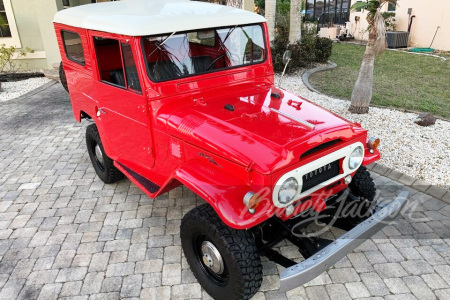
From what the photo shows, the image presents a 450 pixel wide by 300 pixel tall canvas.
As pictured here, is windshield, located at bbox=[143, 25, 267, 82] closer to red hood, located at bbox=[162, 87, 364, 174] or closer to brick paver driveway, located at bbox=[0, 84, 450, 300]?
red hood, located at bbox=[162, 87, 364, 174]

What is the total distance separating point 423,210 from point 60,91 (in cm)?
895

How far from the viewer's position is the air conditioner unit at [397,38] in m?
14.6

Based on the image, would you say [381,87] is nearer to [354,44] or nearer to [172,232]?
[172,232]

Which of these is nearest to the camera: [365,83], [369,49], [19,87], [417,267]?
[417,267]

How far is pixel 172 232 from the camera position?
382cm

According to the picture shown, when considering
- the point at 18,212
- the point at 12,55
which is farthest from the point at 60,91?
the point at 18,212

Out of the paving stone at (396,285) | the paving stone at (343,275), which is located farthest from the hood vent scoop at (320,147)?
the paving stone at (396,285)

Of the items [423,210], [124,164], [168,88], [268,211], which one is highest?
[168,88]

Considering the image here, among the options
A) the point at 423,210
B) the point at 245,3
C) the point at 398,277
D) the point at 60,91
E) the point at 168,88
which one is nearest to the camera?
the point at 398,277

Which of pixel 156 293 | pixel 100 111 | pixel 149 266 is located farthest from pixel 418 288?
pixel 100 111

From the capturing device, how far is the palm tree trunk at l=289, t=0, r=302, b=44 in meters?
9.99

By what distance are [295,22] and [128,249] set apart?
28.8 ft

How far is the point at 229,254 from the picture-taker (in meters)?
2.66

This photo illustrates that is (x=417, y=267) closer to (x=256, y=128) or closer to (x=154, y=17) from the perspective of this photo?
(x=256, y=128)
